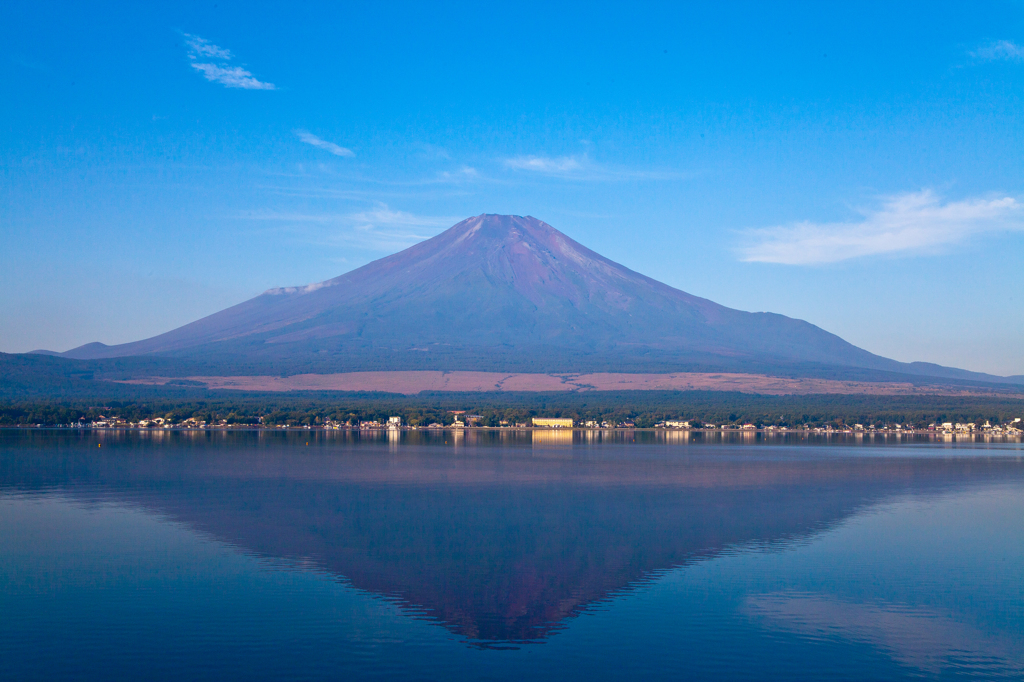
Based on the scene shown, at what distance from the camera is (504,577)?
17.0m

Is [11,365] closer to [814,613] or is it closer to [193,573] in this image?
[193,573]

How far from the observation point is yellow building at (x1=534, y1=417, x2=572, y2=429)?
81188 millimetres

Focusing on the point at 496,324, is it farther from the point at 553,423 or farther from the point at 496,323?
the point at 553,423

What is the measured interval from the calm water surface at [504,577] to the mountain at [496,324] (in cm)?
9701

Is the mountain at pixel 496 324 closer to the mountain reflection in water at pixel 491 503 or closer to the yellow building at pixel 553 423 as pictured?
the yellow building at pixel 553 423

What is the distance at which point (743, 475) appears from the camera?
36.4 metres

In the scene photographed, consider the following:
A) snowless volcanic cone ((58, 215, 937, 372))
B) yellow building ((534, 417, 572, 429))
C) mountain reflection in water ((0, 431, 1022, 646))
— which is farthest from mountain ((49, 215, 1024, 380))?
mountain reflection in water ((0, 431, 1022, 646))

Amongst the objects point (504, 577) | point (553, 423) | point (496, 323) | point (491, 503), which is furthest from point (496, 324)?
point (504, 577)

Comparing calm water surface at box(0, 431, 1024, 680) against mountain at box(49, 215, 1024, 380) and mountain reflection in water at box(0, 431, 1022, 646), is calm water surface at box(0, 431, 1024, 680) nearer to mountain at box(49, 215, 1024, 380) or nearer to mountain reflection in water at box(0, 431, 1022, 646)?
mountain reflection in water at box(0, 431, 1022, 646)

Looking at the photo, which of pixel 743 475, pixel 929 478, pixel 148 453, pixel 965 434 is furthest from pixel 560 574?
pixel 965 434

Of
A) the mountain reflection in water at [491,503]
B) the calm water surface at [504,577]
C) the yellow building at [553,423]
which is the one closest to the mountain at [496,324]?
the yellow building at [553,423]

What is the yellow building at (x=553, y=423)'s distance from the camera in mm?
81188

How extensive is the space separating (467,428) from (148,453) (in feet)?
127

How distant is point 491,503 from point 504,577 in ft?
32.1
